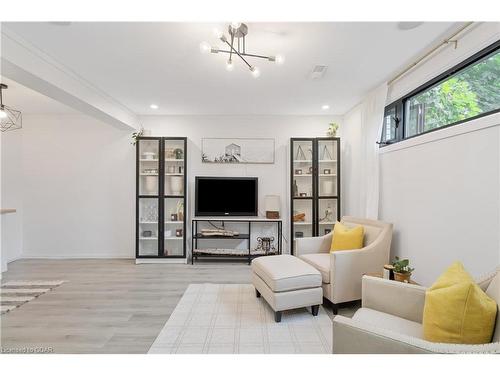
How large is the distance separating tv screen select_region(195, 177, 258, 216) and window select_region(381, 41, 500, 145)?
2329mm

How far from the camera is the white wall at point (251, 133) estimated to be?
4.75 m

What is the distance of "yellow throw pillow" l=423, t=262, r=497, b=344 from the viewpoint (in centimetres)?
120

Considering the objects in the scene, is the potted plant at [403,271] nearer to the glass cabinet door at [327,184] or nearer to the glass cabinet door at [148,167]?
the glass cabinet door at [327,184]

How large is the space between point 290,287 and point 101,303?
6.75 ft

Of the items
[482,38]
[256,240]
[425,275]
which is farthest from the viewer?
[256,240]

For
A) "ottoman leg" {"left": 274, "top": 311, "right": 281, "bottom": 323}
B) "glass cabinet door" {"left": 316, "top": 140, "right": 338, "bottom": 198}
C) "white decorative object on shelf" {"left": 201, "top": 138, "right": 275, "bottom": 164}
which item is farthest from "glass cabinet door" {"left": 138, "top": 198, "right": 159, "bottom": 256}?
"glass cabinet door" {"left": 316, "top": 140, "right": 338, "bottom": 198}

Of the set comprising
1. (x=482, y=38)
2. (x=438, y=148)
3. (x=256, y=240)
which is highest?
(x=482, y=38)

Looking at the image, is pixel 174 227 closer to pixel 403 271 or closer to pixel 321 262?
pixel 321 262

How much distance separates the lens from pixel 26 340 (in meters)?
2.20

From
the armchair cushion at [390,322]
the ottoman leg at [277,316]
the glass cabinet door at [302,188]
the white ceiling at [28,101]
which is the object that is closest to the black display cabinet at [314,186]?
the glass cabinet door at [302,188]
